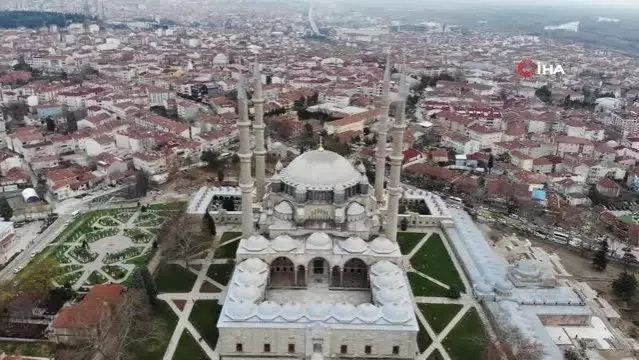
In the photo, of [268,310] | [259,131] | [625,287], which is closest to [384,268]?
[268,310]

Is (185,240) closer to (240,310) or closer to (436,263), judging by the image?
(240,310)

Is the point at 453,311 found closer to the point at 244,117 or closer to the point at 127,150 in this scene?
the point at 244,117

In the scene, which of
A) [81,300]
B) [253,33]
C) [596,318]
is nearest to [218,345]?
[81,300]

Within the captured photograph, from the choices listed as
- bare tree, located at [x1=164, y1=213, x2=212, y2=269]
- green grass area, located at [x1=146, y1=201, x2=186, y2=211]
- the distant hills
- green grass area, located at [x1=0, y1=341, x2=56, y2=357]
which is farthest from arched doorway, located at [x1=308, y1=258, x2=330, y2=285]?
the distant hills

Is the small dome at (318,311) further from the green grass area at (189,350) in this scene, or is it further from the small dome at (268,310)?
the green grass area at (189,350)

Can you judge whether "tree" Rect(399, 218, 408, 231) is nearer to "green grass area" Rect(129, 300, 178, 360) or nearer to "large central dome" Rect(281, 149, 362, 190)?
"large central dome" Rect(281, 149, 362, 190)
